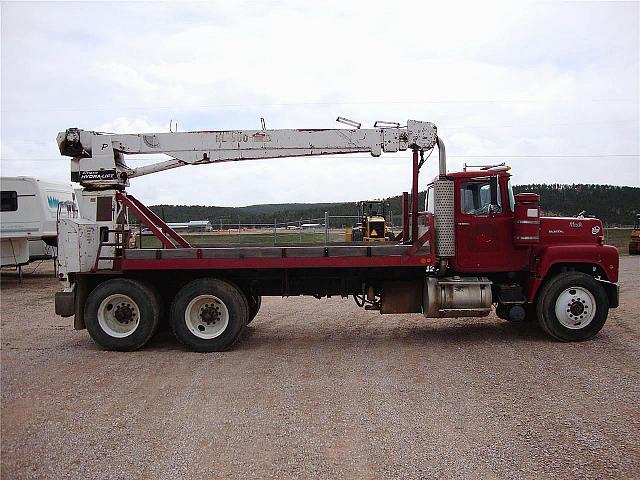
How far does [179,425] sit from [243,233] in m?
22.9

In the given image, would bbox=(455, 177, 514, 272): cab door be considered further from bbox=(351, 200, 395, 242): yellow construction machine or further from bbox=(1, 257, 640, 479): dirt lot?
bbox=(351, 200, 395, 242): yellow construction machine

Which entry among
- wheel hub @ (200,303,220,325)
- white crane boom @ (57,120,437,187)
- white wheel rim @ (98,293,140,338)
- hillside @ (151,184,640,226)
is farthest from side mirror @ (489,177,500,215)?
hillside @ (151,184,640,226)

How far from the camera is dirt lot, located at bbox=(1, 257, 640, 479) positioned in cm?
458

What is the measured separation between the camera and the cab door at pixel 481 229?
29.8 ft

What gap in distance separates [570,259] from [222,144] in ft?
18.8

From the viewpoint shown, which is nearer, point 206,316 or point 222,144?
point 206,316

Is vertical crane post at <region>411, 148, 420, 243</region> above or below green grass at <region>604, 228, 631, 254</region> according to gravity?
above

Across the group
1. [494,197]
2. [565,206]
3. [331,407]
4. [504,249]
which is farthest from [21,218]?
[565,206]

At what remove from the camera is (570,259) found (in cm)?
895

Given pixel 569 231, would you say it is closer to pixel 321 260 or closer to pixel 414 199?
pixel 414 199

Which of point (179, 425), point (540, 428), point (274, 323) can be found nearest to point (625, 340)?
point (540, 428)

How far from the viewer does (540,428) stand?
5.27 metres

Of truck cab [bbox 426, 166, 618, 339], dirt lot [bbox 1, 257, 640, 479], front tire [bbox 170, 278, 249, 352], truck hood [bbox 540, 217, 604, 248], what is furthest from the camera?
truck hood [bbox 540, 217, 604, 248]

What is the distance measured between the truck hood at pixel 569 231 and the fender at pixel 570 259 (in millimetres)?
202
